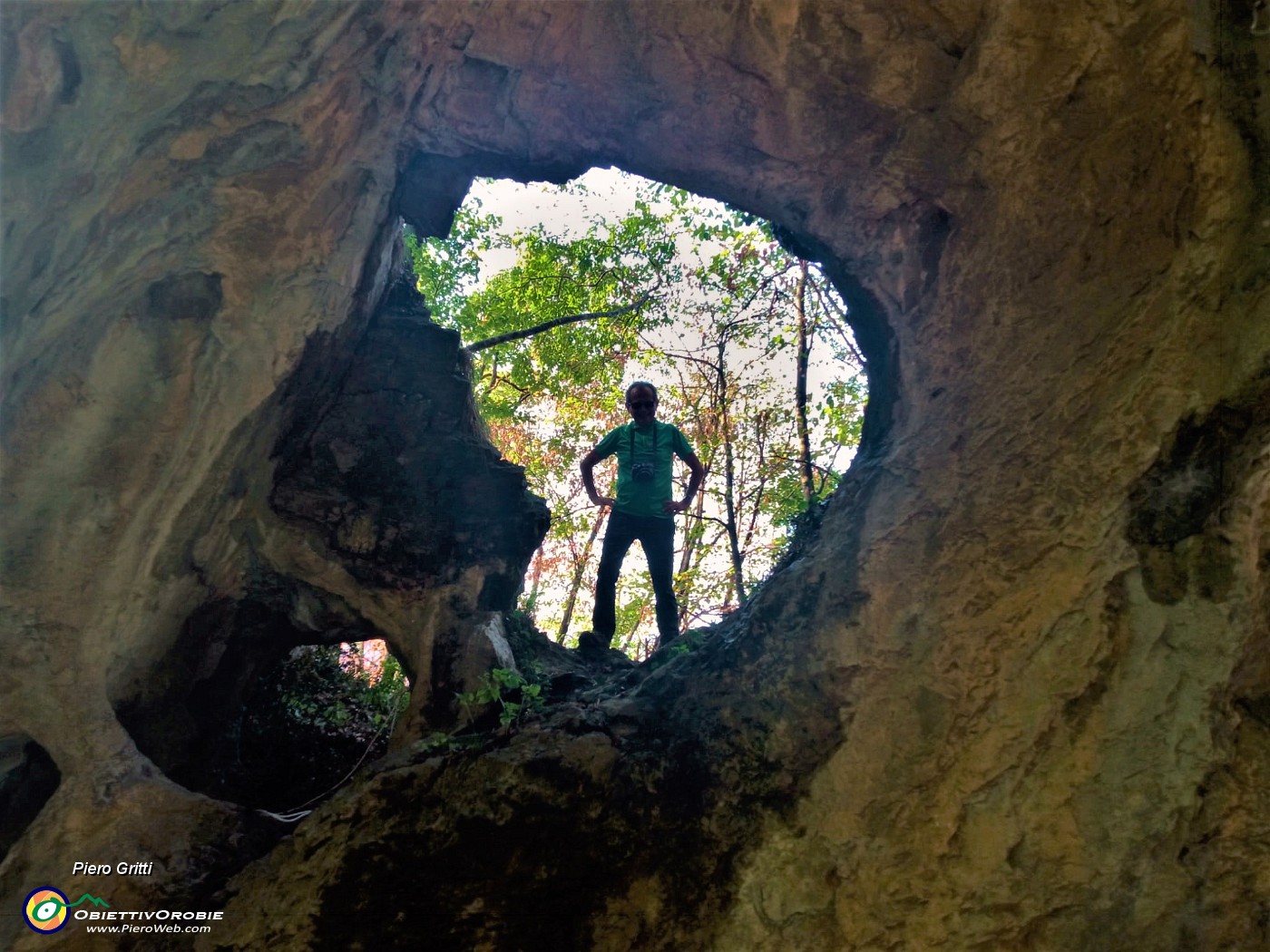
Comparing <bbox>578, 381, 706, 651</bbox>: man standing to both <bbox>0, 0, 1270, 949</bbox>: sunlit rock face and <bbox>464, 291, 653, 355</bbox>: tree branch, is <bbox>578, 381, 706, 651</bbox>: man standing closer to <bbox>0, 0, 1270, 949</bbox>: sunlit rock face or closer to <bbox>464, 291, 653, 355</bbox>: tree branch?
<bbox>0, 0, 1270, 949</bbox>: sunlit rock face

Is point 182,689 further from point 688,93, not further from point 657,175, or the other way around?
point 688,93

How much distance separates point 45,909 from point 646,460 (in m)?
3.78

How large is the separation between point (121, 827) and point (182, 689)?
110 centimetres

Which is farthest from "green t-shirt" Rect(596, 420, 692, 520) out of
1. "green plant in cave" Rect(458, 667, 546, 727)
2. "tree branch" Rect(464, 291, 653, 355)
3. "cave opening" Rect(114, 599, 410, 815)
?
"tree branch" Rect(464, 291, 653, 355)

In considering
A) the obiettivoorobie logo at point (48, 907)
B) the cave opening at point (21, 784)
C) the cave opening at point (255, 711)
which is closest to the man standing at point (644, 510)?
the cave opening at point (255, 711)

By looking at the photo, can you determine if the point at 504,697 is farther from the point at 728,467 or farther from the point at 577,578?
the point at 577,578

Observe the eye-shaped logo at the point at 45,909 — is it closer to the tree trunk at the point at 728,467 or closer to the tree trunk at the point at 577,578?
the tree trunk at the point at 728,467

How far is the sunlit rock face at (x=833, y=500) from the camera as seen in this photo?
2.92 meters

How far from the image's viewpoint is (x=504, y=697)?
12.3 feet

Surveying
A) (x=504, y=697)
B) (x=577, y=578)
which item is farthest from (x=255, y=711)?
(x=577, y=578)
